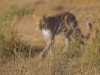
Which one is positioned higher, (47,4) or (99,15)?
(99,15)

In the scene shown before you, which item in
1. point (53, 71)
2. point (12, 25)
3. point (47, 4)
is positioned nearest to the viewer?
point (53, 71)

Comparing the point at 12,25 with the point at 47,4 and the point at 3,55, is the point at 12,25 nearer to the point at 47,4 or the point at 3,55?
the point at 3,55

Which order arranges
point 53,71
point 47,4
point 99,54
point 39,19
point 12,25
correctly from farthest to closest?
point 47,4
point 39,19
point 12,25
point 99,54
point 53,71

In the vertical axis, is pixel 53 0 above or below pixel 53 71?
below

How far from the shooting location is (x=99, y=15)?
6.80 metres

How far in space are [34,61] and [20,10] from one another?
3.58 meters

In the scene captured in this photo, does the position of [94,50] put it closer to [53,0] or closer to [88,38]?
[88,38]

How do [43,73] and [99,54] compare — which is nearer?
[43,73]

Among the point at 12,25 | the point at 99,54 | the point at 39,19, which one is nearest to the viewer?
the point at 99,54

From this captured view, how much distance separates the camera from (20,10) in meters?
8.64

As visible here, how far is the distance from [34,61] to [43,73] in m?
0.26

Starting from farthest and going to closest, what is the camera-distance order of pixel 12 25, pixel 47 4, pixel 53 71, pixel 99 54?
pixel 47 4
pixel 12 25
pixel 99 54
pixel 53 71

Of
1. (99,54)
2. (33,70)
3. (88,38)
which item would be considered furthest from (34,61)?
(88,38)

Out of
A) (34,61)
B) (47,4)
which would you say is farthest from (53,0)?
(34,61)
